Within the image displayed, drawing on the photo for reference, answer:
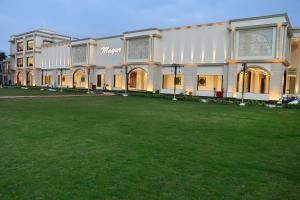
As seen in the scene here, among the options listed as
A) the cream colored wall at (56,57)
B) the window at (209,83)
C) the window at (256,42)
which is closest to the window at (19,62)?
the cream colored wall at (56,57)

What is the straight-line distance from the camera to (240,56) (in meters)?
31.6

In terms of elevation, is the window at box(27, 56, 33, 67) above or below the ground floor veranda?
above

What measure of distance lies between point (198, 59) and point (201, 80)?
114 inches

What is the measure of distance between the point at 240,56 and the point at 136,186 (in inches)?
1160

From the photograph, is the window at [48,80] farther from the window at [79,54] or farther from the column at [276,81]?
the column at [276,81]

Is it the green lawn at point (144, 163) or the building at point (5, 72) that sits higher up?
the building at point (5, 72)

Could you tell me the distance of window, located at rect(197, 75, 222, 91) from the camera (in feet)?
119

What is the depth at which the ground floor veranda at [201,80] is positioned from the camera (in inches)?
1193

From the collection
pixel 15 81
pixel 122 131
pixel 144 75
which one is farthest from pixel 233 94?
pixel 15 81

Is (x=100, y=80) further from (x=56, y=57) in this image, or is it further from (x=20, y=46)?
(x=20, y=46)

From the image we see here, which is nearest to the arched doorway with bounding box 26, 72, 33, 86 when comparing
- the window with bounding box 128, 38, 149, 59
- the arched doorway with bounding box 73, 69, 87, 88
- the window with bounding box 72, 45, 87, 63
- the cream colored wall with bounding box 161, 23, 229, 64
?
the arched doorway with bounding box 73, 69, 87, 88

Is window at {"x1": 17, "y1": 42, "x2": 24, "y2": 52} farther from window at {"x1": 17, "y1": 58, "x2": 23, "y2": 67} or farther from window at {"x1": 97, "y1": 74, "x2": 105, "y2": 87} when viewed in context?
window at {"x1": 97, "y1": 74, "x2": 105, "y2": 87}

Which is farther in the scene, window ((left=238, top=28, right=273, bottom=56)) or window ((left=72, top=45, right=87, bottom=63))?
window ((left=72, top=45, right=87, bottom=63))

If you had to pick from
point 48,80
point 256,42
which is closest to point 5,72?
point 48,80
